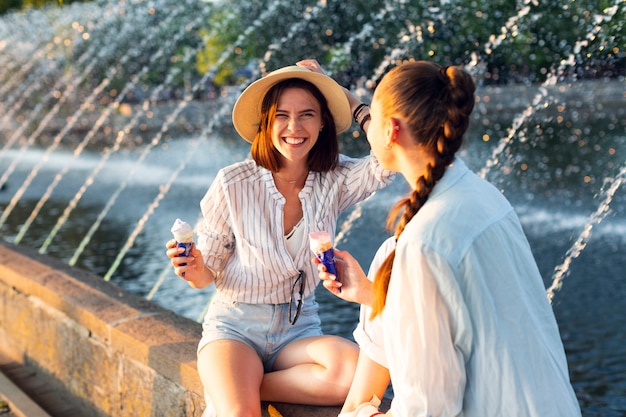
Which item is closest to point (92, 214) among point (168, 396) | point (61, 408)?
point (61, 408)

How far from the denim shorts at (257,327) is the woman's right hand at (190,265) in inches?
5.7

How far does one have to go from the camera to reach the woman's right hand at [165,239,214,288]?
296 cm

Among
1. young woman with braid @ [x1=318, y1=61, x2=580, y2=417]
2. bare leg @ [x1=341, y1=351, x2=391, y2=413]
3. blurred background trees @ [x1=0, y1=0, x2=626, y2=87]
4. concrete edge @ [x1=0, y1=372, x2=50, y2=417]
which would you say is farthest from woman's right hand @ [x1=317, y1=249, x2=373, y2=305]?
blurred background trees @ [x1=0, y1=0, x2=626, y2=87]

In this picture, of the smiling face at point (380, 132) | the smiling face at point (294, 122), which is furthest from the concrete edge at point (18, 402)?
the smiling face at point (380, 132)

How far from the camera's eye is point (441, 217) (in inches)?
75.8

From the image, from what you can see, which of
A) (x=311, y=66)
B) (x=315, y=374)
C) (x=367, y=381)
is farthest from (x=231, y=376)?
(x=311, y=66)

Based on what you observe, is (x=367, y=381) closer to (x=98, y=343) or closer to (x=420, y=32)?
(x=98, y=343)

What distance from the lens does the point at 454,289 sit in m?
1.89

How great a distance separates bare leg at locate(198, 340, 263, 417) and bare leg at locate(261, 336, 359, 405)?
9 cm

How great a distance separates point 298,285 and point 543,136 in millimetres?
13503

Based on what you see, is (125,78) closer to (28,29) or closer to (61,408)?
(28,29)

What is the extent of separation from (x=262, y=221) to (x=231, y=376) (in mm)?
585

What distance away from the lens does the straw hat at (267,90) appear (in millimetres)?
3027

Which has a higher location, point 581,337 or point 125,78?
point 125,78
